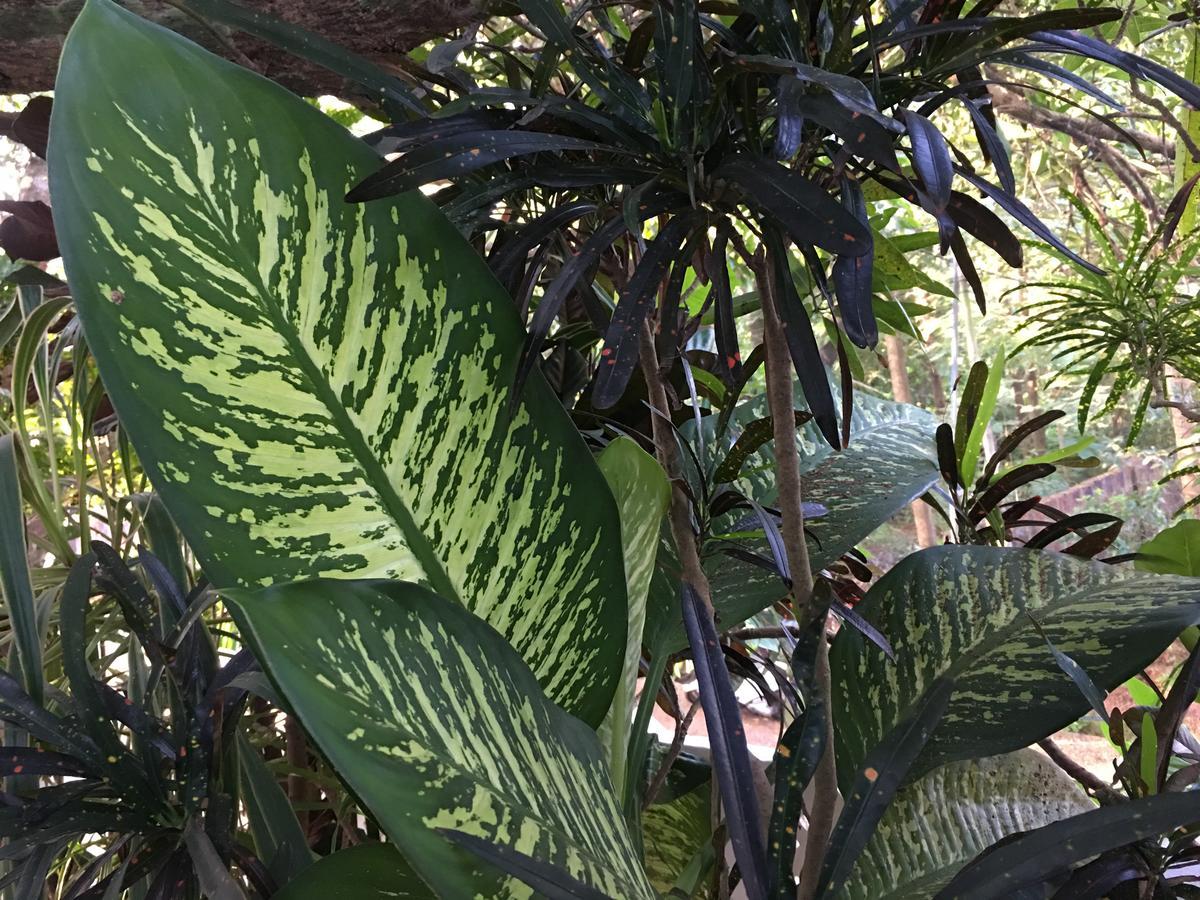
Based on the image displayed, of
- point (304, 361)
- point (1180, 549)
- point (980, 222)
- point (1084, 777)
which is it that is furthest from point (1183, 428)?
point (304, 361)

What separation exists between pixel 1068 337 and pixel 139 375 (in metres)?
0.77

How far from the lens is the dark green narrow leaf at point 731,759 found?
0.33 meters

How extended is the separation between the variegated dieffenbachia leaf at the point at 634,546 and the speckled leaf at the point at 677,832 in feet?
0.79

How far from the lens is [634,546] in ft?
1.60

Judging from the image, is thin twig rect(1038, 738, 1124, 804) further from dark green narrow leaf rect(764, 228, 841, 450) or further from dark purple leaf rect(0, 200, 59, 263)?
dark purple leaf rect(0, 200, 59, 263)

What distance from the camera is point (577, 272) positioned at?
0.37 metres

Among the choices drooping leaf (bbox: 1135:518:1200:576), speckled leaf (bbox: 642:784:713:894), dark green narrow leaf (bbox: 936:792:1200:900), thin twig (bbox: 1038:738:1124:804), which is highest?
drooping leaf (bbox: 1135:518:1200:576)

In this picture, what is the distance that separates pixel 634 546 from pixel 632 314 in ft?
0.56

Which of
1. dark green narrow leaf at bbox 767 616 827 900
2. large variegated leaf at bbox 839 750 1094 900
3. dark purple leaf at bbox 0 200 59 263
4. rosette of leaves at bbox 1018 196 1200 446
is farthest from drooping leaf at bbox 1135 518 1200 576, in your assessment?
dark purple leaf at bbox 0 200 59 263

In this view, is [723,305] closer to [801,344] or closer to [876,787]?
[801,344]

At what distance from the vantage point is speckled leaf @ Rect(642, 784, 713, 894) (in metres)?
0.69

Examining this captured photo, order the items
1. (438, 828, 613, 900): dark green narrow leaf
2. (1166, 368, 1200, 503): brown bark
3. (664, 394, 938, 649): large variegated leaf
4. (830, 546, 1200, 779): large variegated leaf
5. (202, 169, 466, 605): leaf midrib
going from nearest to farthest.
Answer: (438, 828, 613, 900): dark green narrow leaf → (202, 169, 466, 605): leaf midrib → (830, 546, 1200, 779): large variegated leaf → (664, 394, 938, 649): large variegated leaf → (1166, 368, 1200, 503): brown bark

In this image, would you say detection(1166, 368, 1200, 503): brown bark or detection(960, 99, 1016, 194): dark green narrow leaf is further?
detection(1166, 368, 1200, 503): brown bark

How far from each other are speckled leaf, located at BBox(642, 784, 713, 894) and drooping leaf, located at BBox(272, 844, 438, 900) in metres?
0.38
